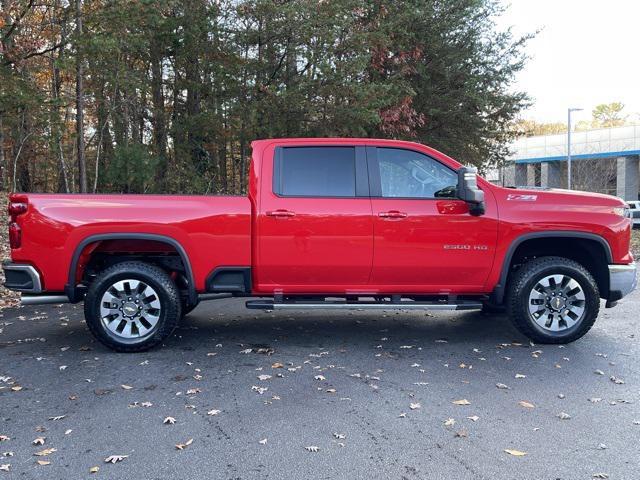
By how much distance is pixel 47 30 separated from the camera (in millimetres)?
14578

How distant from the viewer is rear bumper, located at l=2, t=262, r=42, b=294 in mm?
5655

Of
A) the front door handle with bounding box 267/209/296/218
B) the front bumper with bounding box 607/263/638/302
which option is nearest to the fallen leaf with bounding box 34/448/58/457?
the front door handle with bounding box 267/209/296/218

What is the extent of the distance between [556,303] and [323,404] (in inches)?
116

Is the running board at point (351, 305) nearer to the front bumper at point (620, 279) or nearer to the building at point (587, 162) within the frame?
the front bumper at point (620, 279)

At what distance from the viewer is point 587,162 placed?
33031mm

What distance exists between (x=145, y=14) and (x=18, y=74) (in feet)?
11.6

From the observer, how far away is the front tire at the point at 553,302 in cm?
600

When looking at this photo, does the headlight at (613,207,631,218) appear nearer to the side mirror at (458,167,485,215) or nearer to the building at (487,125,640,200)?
the side mirror at (458,167,485,215)

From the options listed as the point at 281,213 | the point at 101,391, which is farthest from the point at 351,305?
the point at 101,391

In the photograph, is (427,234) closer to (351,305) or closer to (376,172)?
(376,172)

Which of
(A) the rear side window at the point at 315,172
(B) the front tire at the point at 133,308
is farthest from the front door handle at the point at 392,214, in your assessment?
(B) the front tire at the point at 133,308

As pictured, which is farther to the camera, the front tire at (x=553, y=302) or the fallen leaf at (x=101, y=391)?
the front tire at (x=553, y=302)

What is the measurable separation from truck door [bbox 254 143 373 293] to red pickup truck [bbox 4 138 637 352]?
0.01 metres

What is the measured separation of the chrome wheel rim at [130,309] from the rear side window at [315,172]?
166cm
